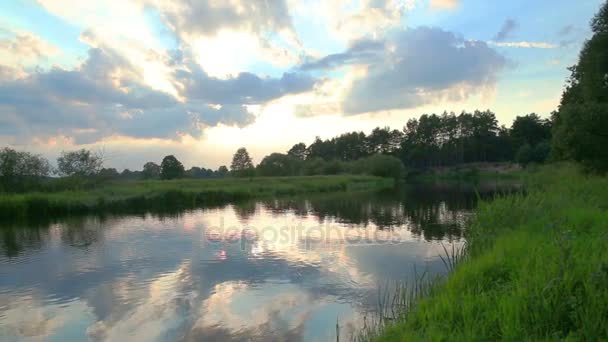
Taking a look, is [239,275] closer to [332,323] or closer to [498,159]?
[332,323]

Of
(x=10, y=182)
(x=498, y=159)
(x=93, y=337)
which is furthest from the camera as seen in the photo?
(x=498, y=159)

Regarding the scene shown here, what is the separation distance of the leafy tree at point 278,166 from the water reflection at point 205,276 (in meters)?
56.6

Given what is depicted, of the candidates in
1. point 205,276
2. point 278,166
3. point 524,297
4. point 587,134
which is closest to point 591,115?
point 587,134

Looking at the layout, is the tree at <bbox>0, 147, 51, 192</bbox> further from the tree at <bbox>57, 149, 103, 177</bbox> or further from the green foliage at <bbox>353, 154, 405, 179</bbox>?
the green foliage at <bbox>353, 154, 405, 179</bbox>

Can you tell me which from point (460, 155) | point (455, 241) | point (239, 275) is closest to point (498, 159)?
point (460, 155)

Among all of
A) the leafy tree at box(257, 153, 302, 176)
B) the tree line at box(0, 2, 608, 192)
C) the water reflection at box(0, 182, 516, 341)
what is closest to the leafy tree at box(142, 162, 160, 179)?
the tree line at box(0, 2, 608, 192)

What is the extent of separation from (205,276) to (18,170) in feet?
80.3

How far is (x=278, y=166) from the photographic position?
253 ft

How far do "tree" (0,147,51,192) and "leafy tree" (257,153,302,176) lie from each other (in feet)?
155

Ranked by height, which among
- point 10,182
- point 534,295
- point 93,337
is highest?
point 10,182

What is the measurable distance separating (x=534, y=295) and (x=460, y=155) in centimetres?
9174

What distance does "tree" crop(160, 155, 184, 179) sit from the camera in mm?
72375

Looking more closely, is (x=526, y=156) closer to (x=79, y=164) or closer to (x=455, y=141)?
(x=455, y=141)

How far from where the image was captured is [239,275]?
34.4 ft
